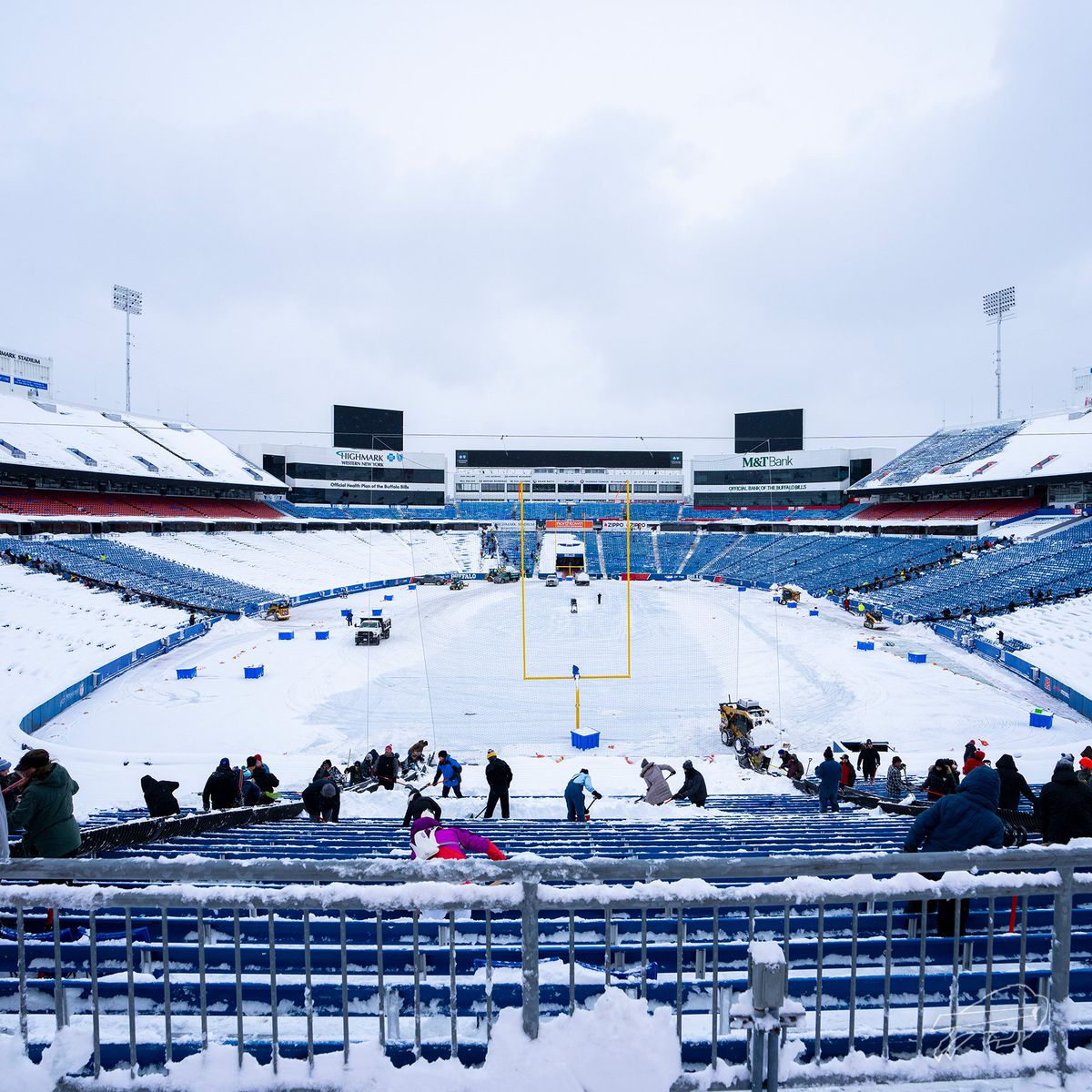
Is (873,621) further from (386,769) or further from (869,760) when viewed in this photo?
(386,769)

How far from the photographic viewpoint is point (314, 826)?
778 centimetres

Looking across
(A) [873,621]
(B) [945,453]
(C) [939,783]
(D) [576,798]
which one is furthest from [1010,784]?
(B) [945,453]

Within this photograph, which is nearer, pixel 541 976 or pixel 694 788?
pixel 541 976

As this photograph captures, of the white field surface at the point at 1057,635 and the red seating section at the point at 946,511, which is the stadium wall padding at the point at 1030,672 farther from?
the red seating section at the point at 946,511

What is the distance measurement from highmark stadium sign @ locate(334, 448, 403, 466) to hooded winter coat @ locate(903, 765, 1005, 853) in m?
66.4

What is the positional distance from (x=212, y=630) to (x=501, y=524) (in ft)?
127

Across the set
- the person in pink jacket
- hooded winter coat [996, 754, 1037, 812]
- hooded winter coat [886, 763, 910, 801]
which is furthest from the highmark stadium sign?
the person in pink jacket

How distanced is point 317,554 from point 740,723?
38878 mm

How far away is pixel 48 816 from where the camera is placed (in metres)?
4.23

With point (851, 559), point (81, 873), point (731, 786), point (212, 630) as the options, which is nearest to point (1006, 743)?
point (731, 786)

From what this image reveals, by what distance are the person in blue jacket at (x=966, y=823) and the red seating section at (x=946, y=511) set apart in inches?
1751

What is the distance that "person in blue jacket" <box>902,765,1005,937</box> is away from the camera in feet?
11.6

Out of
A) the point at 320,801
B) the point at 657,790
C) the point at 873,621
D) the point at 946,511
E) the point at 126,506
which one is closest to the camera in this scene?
the point at 320,801

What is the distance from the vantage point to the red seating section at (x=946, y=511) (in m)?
41.3
